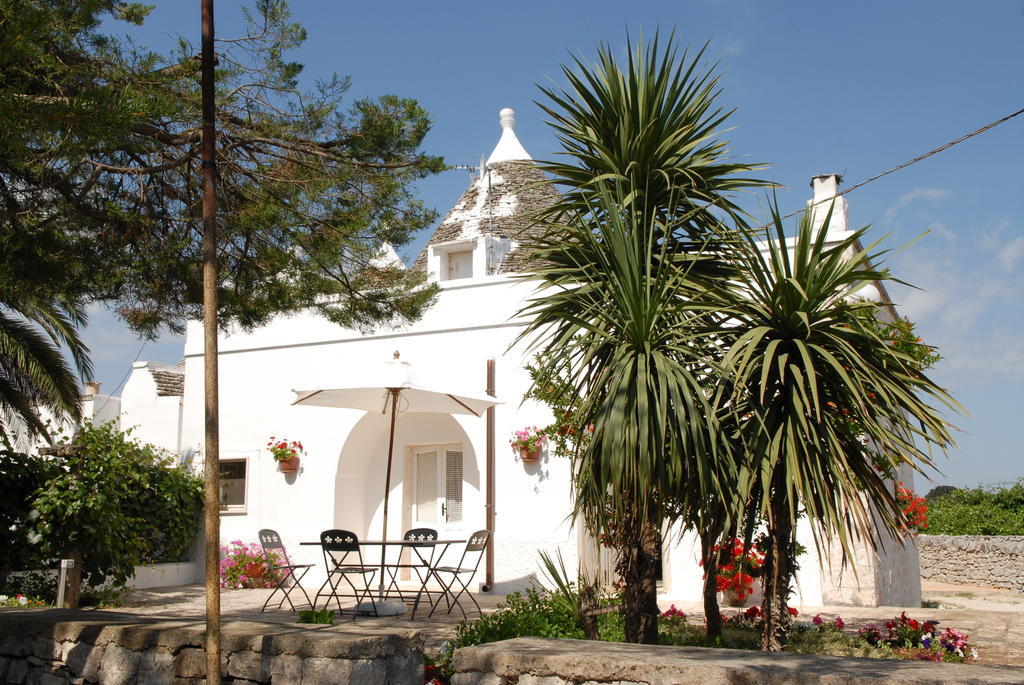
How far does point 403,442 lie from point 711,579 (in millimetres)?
7577

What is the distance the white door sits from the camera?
510 inches

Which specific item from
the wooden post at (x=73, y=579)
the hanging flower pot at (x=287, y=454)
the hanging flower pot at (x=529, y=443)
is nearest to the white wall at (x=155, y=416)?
the hanging flower pot at (x=287, y=454)

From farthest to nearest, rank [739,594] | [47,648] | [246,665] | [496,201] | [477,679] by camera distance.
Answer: [496,201]
[739,594]
[47,648]
[246,665]
[477,679]

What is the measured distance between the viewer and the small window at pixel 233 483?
13703 mm

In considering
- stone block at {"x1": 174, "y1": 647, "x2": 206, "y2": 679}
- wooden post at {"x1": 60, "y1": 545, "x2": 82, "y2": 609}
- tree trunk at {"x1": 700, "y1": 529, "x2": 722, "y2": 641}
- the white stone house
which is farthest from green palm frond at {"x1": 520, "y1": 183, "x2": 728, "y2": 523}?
wooden post at {"x1": 60, "y1": 545, "x2": 82, "y2": 609}

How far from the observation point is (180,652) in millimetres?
5242

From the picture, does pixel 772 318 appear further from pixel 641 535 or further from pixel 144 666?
pixel 144 666

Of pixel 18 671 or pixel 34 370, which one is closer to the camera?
pixel 18 671

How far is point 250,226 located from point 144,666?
322 centimetres

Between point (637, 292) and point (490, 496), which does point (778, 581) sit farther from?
point (490, 496)

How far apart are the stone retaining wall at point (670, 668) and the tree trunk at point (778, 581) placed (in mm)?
1604

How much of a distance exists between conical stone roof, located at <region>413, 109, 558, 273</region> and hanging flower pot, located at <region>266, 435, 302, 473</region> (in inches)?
212

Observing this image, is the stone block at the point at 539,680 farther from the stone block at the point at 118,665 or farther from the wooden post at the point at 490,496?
the wooden post at the point at 490,496

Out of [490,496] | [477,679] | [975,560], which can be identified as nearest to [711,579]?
[477,679]
